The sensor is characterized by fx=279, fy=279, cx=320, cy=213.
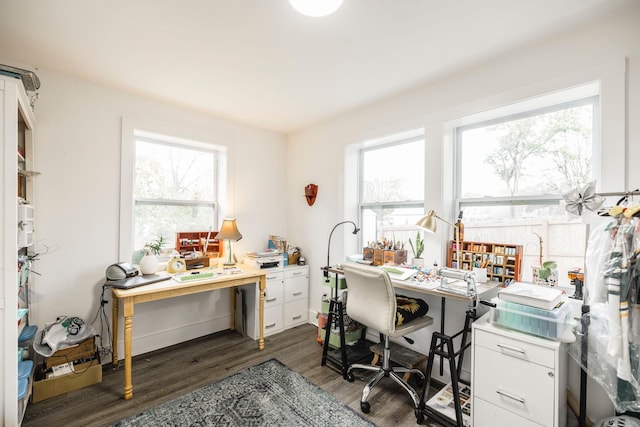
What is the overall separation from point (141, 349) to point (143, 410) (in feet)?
3.19

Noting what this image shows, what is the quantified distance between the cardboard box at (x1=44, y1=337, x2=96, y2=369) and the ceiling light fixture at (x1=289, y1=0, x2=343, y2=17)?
287 cm

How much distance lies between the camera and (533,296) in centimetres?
153

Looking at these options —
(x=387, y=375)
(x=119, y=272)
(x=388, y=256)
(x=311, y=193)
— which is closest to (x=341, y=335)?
(x=387, y=375)

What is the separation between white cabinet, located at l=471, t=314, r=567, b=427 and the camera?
1.40 m

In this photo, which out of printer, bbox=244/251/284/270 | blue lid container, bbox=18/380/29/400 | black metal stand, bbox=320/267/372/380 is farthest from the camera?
printer, bbox=244/251/284/270

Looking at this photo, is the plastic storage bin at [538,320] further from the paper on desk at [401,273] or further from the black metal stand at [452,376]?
the paper on desk at [401,273]

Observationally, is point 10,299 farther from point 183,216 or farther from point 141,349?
point 183,216

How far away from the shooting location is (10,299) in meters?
1.53

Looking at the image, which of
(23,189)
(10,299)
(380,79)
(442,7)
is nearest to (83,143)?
(23,189)

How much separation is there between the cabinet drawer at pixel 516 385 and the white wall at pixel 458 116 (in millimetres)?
540

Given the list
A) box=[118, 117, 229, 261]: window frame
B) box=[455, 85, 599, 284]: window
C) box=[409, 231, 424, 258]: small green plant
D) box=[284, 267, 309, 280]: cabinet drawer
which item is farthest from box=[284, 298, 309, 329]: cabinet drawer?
box=[455, 85, 599, 284]: window

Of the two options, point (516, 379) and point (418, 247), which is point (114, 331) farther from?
point (516, 379)

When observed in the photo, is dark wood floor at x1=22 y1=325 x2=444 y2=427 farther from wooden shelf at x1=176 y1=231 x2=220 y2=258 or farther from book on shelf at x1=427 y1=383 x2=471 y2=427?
wooden shelf at x1=176 y1=231 x2=220 y2=258

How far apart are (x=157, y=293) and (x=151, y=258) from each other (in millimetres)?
500
